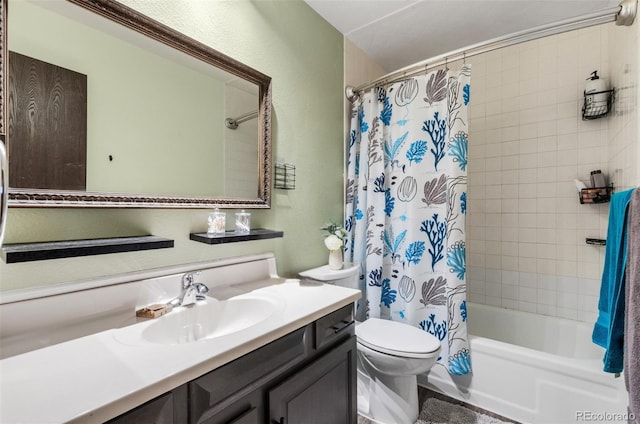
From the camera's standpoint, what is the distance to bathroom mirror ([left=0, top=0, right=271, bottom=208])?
879 mm

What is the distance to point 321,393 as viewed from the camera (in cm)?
111

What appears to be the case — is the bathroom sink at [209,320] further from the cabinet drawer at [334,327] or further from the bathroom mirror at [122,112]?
the bathroom mirror at [122,112]

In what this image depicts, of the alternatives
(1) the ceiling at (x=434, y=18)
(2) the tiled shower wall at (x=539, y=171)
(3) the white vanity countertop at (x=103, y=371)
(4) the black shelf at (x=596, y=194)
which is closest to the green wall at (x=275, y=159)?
(1) the ceiling at (x=434, y=18)

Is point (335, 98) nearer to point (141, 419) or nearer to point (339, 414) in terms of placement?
point (339, 414)

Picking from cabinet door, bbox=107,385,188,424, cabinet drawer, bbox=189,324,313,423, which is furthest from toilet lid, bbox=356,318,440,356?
cabinet door, bbox=107,385,188,424

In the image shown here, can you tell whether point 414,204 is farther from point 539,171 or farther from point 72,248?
point 72,248

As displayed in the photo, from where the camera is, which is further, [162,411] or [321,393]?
[321,393]

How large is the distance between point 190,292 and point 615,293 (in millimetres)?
1552

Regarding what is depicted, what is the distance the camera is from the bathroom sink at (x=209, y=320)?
1.00 meters

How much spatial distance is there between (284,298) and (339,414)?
52 centimetres

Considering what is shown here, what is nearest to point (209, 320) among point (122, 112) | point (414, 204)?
point (122, 112)

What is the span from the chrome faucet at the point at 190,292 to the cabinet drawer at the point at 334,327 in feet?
1.49

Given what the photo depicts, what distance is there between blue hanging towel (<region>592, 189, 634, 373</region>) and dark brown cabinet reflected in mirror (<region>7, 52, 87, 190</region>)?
73.6 inches

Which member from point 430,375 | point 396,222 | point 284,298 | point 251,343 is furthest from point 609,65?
point 251,343
